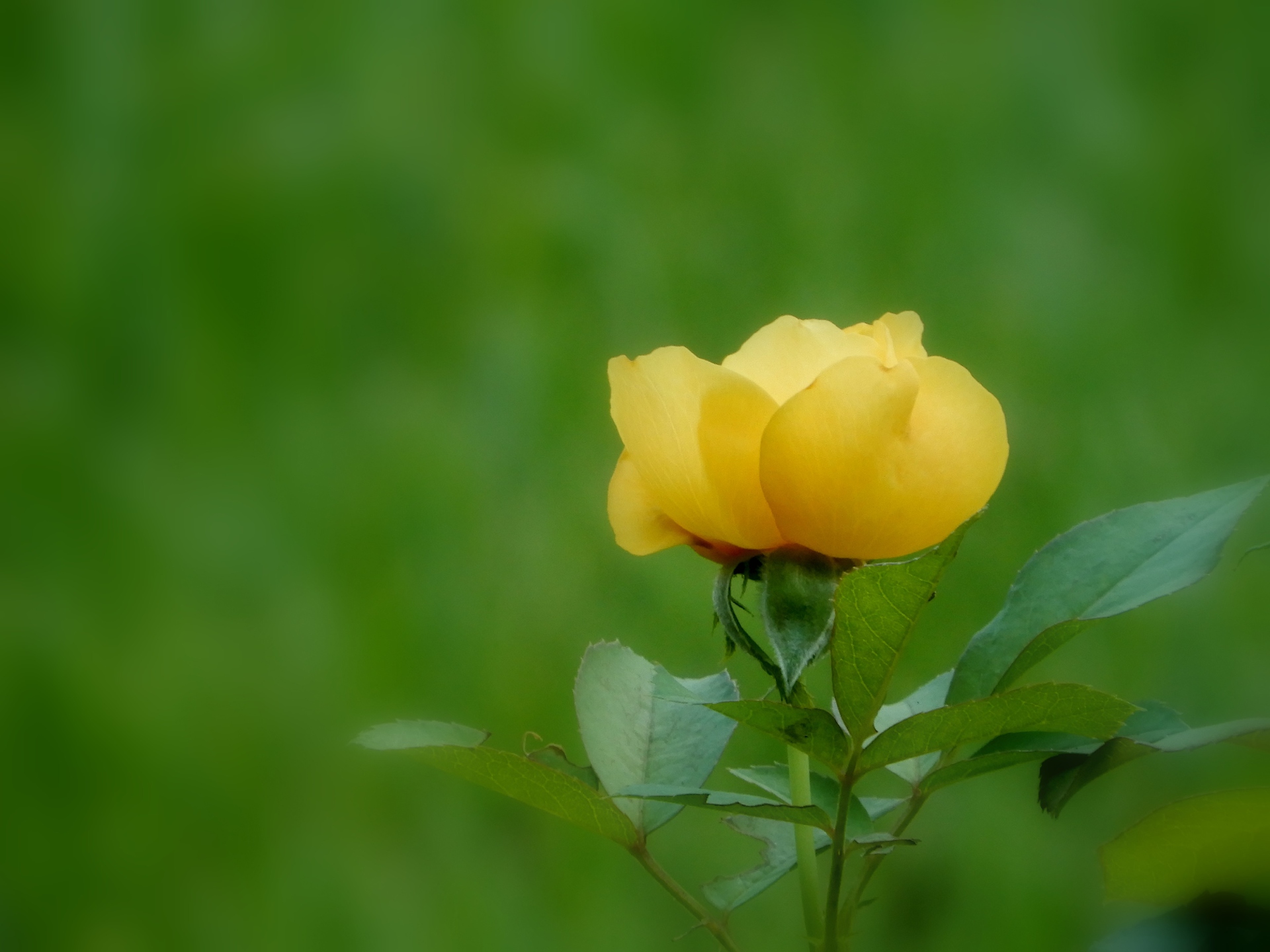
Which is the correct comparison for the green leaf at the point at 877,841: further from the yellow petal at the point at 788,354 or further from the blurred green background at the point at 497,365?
the blurred green background at the point at 497,365

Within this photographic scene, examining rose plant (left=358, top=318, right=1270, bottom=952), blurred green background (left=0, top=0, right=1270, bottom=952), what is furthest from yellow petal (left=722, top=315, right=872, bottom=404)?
blurred green background (left=0, top=0, right=1270, bottom=952)

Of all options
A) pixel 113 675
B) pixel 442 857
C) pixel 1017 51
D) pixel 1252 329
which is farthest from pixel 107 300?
pixel 1252 329

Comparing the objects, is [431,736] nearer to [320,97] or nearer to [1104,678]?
[1104,678]

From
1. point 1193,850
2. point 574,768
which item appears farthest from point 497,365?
point 1193,850

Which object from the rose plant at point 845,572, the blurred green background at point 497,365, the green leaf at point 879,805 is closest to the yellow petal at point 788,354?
the rose plant at point 845,572

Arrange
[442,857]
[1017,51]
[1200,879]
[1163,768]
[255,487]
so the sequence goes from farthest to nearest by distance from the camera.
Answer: [1017,51] → [255,487] → [442,857] → [1163,768] → [1200,879]

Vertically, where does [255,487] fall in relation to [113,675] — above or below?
above

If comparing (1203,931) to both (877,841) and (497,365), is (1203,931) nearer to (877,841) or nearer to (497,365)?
(877,841)
